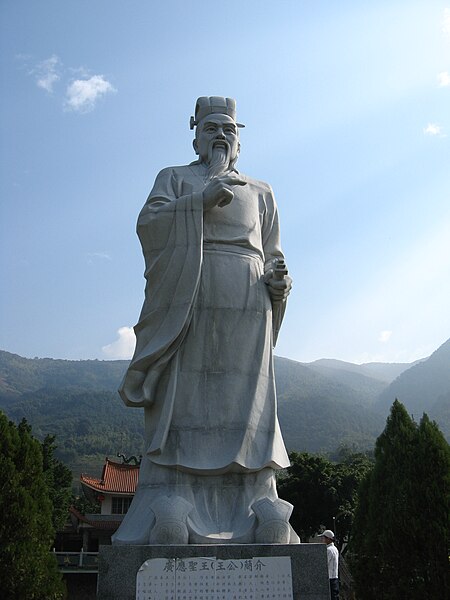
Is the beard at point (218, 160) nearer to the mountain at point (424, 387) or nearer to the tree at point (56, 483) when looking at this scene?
the tree at point (56, 483)

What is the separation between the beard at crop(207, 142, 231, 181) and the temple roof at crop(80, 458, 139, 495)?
23979 millimetres

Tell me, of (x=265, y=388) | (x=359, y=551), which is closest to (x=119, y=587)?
(x=265, y=388)

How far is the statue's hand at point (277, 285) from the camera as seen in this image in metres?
6.10

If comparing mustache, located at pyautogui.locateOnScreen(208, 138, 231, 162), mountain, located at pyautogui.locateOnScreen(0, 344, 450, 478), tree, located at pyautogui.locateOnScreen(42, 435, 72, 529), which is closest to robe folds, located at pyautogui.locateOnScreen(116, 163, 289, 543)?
mustache, located at pyautogui.locateOnScreen(208, 138, 231, 162)

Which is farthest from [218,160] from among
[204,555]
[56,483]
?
[56,483]

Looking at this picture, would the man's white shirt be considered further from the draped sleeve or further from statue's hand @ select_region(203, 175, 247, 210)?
statue's hand @ select_region(203, 175, 247, 210)

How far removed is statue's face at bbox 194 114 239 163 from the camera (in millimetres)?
6668

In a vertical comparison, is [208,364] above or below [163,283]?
below

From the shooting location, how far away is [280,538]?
4.83m

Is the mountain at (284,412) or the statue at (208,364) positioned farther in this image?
the mountain at (284,412)

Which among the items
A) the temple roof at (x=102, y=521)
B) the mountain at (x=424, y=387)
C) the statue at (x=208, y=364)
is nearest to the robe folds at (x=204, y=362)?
the statue at (x=208, y=364)

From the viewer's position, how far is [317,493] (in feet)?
90.9

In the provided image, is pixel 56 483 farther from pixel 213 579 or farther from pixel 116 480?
pixel 213 579

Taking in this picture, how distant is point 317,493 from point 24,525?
1998 cm
